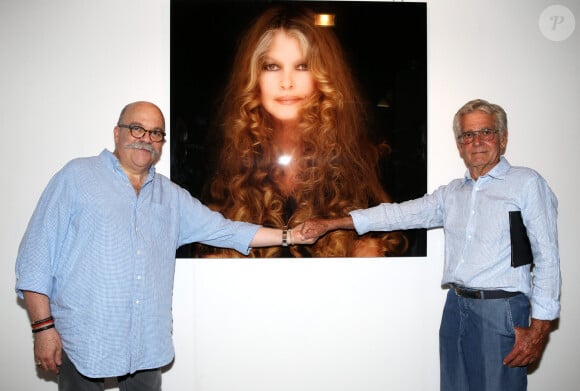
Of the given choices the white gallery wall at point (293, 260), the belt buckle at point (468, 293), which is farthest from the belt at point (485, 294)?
the white gallery wall at point (293, 260)

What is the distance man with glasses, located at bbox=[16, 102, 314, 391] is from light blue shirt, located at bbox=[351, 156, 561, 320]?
143cm

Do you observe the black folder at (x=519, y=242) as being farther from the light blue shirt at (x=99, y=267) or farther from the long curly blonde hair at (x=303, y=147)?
the light blue shirt at (x=99, y=267)

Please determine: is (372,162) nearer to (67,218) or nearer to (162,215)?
→ (162,215)

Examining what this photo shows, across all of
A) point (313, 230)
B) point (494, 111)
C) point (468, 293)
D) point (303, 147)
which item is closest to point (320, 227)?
point (313, 230)

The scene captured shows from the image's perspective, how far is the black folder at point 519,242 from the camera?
6.32 feet

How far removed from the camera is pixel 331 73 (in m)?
2.38

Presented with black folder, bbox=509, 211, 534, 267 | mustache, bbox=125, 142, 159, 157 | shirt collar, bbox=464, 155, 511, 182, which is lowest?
black folder, bbox=509, 211, 534, 267

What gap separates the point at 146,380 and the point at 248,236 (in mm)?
842

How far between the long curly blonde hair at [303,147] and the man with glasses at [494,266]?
0.50 meters

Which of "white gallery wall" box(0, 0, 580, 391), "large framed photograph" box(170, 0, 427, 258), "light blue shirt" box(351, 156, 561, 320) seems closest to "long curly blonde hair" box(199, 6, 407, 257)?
"large framed photograph" box(170, 0, 427, 258)

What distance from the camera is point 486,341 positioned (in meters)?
1.91

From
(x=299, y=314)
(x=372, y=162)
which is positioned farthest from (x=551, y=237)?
(x=299, y=314)

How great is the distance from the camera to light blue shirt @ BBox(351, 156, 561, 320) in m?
1.88

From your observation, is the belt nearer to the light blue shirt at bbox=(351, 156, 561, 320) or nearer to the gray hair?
the light blue shirt at bbox=(351, 156, 561, 320)
